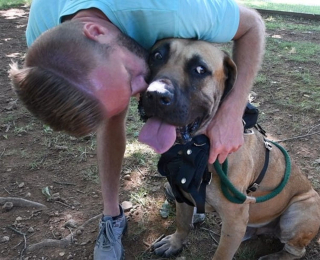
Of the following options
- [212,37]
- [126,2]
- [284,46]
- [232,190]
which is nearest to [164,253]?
[232,190]

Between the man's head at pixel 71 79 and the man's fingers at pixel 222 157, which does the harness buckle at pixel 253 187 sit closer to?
the man's fingers at pixel 222 157

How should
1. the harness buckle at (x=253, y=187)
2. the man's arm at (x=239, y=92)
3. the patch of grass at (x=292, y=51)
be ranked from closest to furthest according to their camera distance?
the man's arm at (x=239, y=92)
the harness buckle at (x=253, y=187)
the patch of grass at (x=292, y=51)

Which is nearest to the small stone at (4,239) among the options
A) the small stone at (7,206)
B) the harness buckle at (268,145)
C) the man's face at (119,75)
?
the small stone at (7,206)

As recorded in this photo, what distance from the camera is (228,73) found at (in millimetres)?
2494

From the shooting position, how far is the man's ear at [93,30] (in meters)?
1.95

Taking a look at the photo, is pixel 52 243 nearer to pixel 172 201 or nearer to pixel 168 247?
pixel 168 247

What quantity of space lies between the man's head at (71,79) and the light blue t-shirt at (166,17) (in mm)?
259

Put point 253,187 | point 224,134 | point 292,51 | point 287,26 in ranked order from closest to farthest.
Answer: point 224,134
point 253,187
point 292,51
point 287,26

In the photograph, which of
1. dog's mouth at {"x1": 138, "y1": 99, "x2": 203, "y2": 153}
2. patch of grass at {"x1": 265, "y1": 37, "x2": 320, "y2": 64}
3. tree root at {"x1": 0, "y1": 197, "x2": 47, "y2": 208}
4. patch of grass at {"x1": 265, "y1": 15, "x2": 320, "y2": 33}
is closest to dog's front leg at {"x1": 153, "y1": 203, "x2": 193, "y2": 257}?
dog's mouth at {"x1": 138, "y1": 99, "x2": 203, "y2": 153}

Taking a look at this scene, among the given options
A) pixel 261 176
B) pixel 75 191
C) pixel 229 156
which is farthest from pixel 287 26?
pixel 229 156

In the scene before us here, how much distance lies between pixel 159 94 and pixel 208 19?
1.94 ft

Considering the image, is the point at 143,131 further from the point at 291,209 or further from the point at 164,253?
the point at 291,209

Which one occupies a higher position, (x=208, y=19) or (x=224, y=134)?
(x=208, y=19)

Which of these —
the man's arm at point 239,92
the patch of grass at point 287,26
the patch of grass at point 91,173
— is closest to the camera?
the man's arm at point 239,92
